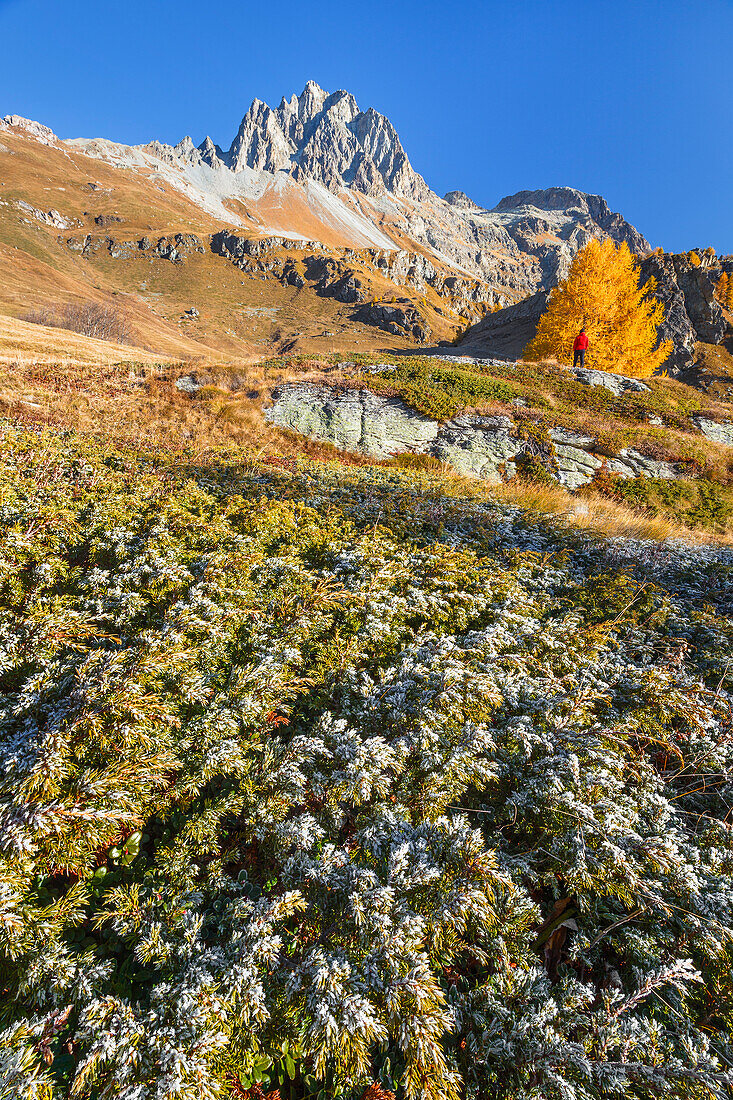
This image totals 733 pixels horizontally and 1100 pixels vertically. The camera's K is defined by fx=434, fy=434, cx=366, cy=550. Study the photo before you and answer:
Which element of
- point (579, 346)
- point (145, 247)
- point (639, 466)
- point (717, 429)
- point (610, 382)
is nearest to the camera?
point (639, 466)

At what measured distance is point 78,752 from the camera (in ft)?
10.1

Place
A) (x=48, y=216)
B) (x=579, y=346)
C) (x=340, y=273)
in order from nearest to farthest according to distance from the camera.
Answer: (x=579, y=346), (x=48, y=216), (x=340, y=273)

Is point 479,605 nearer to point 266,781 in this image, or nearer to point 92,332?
point 266,781

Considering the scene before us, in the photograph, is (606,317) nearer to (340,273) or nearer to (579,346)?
(579,346)

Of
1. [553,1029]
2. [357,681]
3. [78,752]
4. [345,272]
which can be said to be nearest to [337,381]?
[357,681]

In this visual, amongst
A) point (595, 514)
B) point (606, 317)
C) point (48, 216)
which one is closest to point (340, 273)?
point (48, 216)

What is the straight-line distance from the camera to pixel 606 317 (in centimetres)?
3161

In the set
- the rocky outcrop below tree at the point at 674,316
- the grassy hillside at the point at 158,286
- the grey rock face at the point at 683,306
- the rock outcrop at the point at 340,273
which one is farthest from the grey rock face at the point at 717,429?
the rock outcrop at the point at 340,273

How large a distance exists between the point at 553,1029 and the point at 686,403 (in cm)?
2989

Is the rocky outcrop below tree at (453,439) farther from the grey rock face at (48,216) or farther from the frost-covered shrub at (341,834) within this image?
the grey rock face at (48,216)

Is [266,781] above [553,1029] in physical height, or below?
above

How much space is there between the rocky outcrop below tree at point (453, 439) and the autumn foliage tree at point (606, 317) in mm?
18470

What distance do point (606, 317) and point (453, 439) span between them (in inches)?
955

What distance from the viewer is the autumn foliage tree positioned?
102ft
